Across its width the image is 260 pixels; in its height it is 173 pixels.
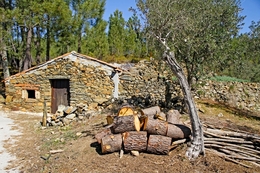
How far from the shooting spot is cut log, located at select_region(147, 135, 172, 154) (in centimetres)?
538

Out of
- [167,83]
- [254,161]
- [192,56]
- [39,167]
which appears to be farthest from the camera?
[167,83]

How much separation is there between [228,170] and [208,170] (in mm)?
446

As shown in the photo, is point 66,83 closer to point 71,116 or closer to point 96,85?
point 96,85

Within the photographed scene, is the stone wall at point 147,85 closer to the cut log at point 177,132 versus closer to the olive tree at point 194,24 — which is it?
the olive tree at point 194,24

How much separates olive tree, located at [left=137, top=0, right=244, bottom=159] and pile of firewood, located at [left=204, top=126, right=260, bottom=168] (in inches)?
117

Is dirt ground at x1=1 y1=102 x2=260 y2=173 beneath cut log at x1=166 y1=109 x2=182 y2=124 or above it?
beneath

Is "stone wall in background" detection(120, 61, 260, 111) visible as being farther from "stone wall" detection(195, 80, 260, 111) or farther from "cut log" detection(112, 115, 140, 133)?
"cut log" detection(112, 115, 140, 133)

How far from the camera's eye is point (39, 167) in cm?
561

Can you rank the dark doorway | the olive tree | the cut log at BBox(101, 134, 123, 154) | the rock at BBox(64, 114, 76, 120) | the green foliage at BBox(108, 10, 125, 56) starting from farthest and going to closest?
1. the green foliage at BBox(108, 10, 125, 56)
2. the dark doorway
3. the rock at BBox(64, 114, 76, 120)
4. the olive tree
5. the cut log at BBox(101, 134, 123, 154)

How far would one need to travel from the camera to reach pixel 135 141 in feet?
18.1

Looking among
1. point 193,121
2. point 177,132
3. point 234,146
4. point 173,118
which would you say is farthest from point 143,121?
point 234,146

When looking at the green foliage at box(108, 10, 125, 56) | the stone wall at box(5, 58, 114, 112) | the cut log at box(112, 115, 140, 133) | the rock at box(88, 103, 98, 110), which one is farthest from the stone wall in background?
the green foliage at box(108, 10, 125, 56)

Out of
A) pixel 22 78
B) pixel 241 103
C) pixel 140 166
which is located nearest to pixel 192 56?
pixel 140 166

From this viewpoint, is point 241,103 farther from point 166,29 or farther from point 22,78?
point 22,78
